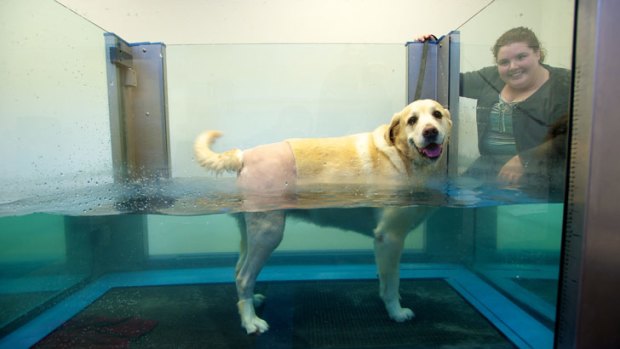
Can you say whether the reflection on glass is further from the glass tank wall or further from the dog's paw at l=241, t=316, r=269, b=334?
the dog's paw at l=241, t=316, r=269, b=334

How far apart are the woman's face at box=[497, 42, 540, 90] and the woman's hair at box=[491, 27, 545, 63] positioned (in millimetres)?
24

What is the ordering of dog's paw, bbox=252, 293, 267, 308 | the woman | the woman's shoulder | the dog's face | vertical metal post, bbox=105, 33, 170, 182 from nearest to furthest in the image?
the woman's shoulder
the woman
the dog's face
dog's paw, bbox=252, 293, 267, 308
vertical metal post, bbox=105, 33, 170, 182

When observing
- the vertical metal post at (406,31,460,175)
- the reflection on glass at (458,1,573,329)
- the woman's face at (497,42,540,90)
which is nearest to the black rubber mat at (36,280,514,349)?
the reflection on glass at (458,1,573,329)

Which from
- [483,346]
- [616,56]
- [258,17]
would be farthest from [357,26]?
[483,346]

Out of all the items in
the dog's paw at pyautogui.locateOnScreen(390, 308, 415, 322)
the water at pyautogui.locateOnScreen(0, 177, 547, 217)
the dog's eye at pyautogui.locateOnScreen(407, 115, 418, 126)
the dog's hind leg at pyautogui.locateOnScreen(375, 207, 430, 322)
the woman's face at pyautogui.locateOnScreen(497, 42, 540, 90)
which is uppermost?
the woman's face at pyautogui.locateOnScreen(497, 42, 540, 90)

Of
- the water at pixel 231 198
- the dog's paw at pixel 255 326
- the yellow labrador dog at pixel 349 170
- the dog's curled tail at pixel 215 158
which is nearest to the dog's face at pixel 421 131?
the yellow labrador dog at pixel 349 170

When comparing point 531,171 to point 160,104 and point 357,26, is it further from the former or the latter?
point 160,104

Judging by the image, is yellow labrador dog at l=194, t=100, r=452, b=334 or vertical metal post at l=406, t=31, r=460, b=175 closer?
yellow labrador dog at l=194, t=100, r=452, b=334

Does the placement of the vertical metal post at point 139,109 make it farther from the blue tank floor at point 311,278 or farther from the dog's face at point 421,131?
the dog's face at point 421,131

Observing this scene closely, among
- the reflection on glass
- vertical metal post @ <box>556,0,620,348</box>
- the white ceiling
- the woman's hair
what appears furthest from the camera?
the white ceiling

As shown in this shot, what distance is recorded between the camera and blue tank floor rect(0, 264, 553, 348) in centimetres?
219

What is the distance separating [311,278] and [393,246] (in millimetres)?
1012

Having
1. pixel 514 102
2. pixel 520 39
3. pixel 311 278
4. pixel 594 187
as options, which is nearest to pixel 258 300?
pixel 311 278

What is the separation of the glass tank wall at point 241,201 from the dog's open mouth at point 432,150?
330mm
